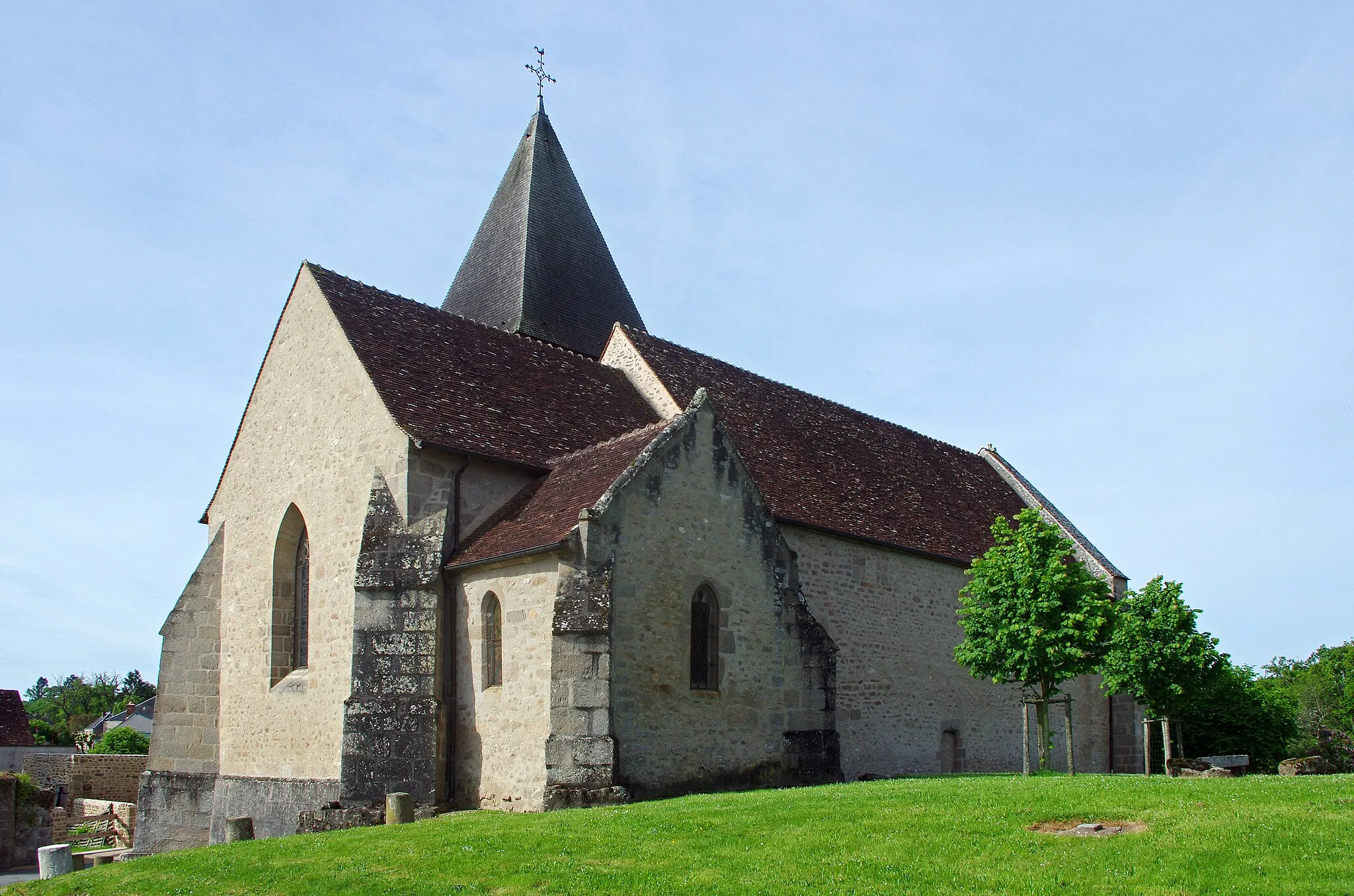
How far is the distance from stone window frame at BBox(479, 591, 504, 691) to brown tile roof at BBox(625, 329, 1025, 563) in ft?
17.7

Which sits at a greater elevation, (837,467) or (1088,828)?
(837,467)

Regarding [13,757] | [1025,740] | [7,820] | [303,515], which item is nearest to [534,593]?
[303,515]

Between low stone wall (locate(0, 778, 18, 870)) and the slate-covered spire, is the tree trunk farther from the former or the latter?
low stone wall (locate(0, 778, 18, 870))

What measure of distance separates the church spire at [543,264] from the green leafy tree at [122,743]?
114ft

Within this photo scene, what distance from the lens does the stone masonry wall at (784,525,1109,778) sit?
20.0m

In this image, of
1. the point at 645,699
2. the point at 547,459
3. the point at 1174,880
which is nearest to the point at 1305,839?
the point at 1174,880

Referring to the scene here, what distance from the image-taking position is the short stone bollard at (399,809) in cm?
1423

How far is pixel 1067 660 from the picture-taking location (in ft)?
60.5

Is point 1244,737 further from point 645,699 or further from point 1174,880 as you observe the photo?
point 1174,880

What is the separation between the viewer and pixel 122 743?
5216 centimetres

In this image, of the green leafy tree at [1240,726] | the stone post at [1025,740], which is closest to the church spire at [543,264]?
the stone post at [1025,740]

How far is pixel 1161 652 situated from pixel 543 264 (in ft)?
53.9

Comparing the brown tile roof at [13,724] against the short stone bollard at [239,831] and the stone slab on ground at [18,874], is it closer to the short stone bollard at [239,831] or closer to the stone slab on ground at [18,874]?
the stone slab on ground at [18,874]

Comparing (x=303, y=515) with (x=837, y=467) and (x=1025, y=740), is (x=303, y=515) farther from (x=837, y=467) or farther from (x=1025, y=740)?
(x=1025, y=740)
